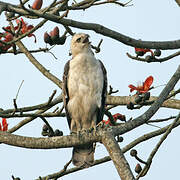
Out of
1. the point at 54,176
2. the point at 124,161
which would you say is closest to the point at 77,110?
the point at 54,176

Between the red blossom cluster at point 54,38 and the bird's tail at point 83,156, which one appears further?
the bird's tail at point 83,156

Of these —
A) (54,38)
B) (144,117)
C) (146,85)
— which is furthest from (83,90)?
(144,117)

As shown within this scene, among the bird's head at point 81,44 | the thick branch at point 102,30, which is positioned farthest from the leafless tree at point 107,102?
the bird's head at point 81,44

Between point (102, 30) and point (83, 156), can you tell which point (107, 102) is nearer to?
point (83, 156)

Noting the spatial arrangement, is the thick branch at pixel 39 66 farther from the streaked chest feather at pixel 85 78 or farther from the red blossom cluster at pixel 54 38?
the red blossom cluster at pixel 54 38

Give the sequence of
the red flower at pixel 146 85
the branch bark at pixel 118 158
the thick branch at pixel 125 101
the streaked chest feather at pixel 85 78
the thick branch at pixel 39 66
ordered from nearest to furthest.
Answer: the branch bark at pixel 118 158
the red flower at pixel 146 85
the thick branch at pixel 125 101
the thick branch at pixel 39 66
the streaked chest feather at pixel 85 78

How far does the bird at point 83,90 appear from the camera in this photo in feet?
24.3

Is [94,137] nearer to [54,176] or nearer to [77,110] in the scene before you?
[54,176]

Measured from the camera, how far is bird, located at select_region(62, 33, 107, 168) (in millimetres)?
7398

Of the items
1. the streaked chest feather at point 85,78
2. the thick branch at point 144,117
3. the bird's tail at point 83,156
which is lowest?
the bird's tail at point 83,156

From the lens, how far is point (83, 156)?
7680 millimetres

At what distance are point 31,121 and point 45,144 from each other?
4.94ft

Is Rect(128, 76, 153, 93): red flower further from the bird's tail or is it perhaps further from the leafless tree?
the bird's tail

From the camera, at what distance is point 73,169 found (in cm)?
623
